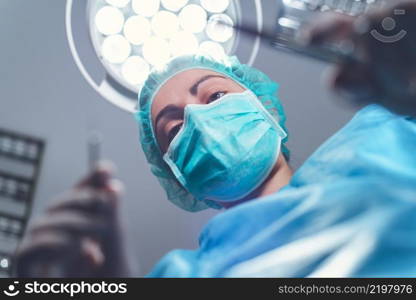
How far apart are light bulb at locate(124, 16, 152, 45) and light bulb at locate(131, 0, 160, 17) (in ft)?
0.05

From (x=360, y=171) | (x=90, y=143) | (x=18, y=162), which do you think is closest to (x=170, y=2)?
(x=90, y=143)

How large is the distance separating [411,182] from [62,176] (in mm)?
788

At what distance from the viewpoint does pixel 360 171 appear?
1.13 m

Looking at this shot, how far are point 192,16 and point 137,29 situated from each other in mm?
156

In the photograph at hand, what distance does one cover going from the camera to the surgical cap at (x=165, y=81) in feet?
4.99

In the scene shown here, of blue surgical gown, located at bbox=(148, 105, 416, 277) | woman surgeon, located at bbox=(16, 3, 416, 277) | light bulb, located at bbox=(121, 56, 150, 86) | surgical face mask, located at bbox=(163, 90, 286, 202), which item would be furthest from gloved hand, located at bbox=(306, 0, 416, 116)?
light bulb, located at bbox=(121, 56, 150, 86)

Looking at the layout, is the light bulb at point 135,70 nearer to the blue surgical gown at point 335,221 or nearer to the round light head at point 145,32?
the round light head at point 145,32

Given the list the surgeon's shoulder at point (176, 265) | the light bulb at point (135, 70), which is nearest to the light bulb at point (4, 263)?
the surgeon's shoulder at point (176, 265)

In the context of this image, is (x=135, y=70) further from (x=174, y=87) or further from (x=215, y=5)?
(x=215, y=5)

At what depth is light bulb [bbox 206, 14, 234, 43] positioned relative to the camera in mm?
1477

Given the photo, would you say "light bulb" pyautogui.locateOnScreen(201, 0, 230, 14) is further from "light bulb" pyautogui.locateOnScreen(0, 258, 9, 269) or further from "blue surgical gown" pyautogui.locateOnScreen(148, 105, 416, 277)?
"light bulb" pyautogui.locateOnScreen(0, 258, 9, 269)

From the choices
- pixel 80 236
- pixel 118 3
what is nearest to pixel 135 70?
pixel 118 3

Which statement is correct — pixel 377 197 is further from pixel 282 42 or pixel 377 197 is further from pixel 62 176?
pixel 62 176

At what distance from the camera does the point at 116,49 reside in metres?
1.48
